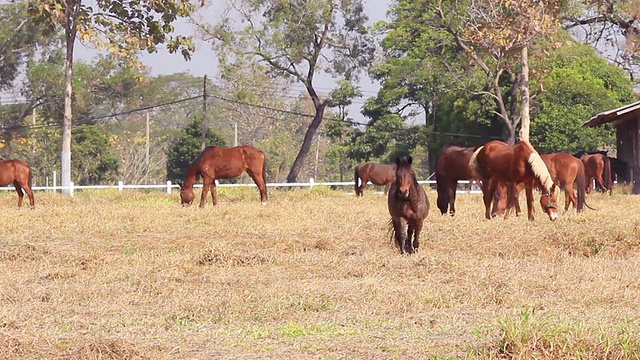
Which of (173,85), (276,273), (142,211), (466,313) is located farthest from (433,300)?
(173,85)

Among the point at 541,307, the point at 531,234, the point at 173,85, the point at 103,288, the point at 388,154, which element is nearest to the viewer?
the point at 541,307

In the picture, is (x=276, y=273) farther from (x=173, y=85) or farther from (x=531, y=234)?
(x=173, y=85)

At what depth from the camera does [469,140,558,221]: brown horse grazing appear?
16.9 metres

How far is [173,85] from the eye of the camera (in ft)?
279

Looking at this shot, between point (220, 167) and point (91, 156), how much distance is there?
3151 cm

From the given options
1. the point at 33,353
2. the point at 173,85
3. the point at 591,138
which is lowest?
the point at 33,353

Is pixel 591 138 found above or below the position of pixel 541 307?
above

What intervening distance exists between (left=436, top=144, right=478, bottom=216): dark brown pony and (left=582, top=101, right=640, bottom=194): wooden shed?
617 inches

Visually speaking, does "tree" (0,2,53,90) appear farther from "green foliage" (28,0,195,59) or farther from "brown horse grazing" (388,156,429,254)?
"brown horse grazing" (388,156,429,254)

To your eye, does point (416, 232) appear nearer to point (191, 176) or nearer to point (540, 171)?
point (540, 171)

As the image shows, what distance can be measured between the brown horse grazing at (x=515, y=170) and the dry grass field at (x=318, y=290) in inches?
40.9

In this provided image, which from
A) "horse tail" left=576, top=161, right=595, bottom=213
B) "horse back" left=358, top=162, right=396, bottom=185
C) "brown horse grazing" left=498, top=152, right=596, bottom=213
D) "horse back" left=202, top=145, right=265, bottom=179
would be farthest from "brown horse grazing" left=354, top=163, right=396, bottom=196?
"horse tail" left=576, top=161, right=595, bottom=213

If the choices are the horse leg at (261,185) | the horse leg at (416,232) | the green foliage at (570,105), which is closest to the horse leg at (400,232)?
the horse leg at (416,232)

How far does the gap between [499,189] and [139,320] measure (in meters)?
13.3
